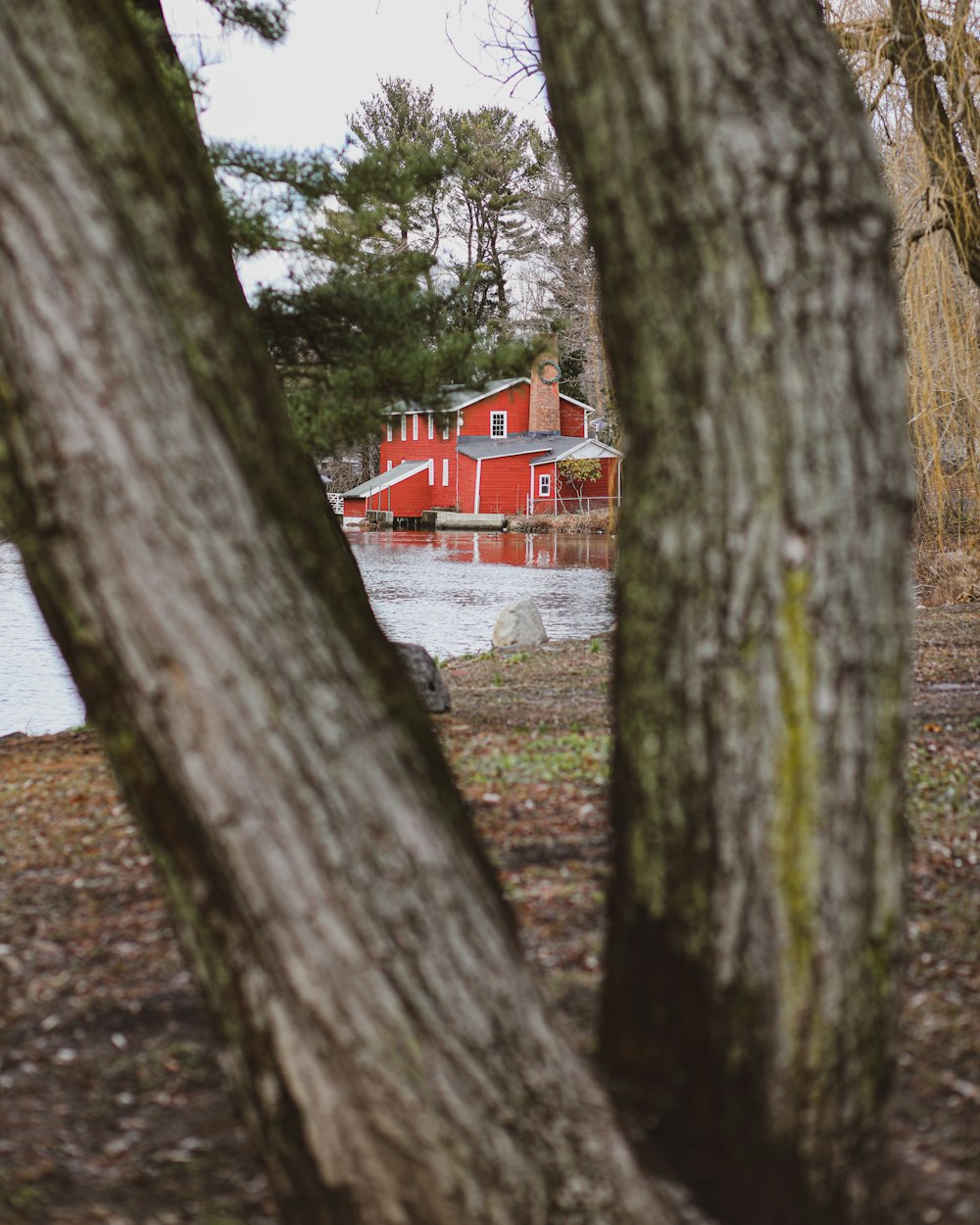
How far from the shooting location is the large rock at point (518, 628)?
46.5 feet

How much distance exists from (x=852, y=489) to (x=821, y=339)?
0.87 feet

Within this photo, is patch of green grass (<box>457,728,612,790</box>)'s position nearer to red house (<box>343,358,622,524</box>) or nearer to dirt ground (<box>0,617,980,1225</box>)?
dirt ground (<box>0,617,980,1225</box>)

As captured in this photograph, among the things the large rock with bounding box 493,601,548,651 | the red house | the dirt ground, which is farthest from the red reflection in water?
the dirt ground

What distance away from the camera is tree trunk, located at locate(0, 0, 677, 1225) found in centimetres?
191

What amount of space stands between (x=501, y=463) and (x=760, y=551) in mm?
46253

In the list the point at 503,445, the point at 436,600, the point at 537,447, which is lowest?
the point at 436,600

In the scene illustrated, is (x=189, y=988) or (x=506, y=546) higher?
(x=506, y=546)

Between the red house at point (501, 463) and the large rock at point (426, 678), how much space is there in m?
37.9

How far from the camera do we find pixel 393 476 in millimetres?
50938

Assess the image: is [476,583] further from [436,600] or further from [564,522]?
[564,522]

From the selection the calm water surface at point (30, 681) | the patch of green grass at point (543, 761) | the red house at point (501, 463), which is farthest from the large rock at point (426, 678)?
the red house at point (501, 463)

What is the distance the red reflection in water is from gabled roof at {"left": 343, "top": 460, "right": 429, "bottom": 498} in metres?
3.85

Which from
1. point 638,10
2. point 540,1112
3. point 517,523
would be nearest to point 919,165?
point 638,10

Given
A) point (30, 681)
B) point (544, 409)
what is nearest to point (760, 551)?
point (30, 681)
